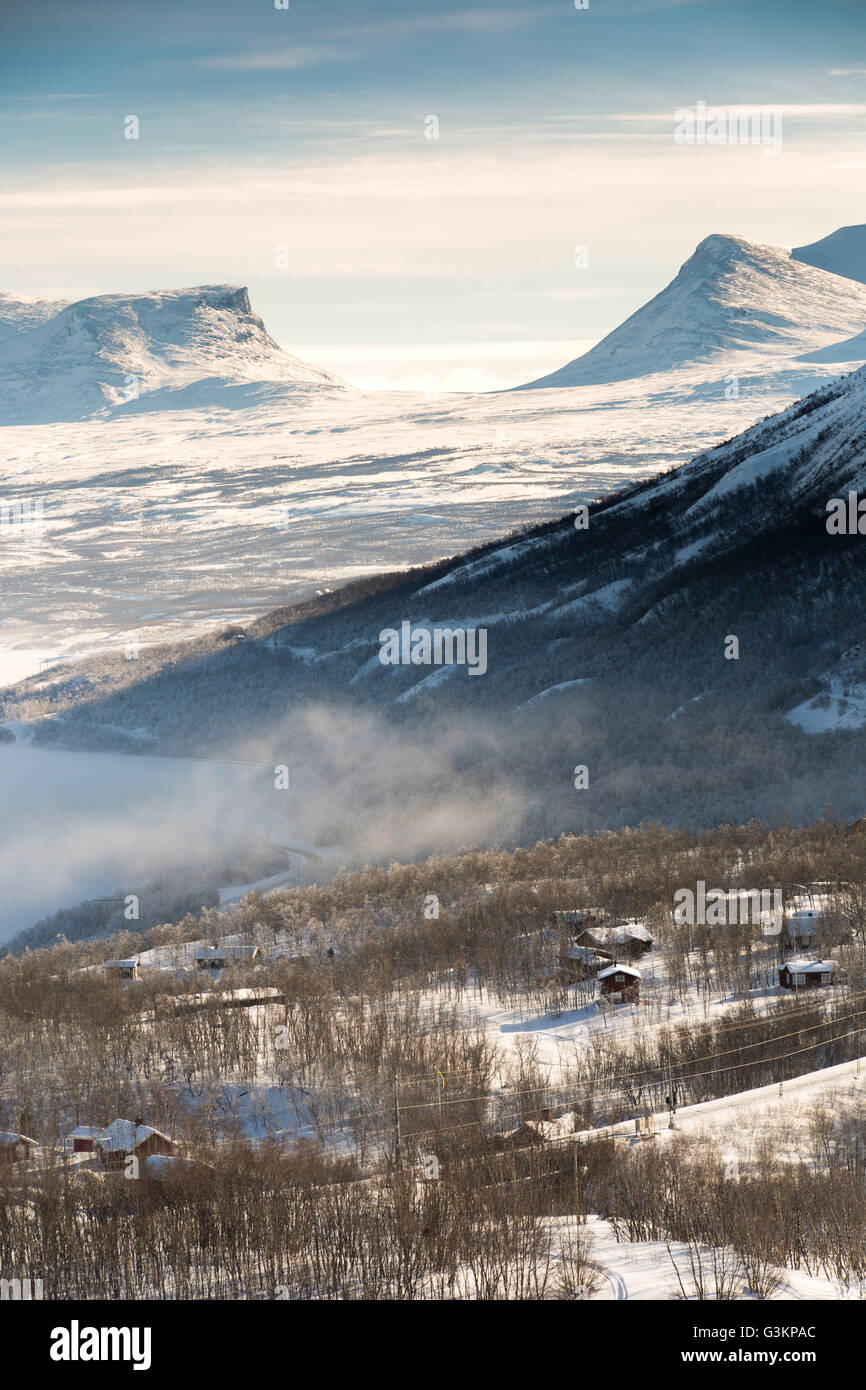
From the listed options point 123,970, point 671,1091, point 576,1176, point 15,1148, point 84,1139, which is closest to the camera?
point 576,1176

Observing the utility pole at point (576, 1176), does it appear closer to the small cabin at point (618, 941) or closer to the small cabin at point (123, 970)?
the small cabin at point (618, 941)

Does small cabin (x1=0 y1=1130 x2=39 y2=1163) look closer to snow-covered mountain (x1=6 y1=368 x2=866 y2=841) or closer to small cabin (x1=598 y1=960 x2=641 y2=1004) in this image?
small cabin (x1=598 y1=960 x2=641 y2=1004)

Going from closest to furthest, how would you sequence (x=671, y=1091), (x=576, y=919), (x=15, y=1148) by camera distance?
(x=15, y=1148), (x=671, y=1091), (x=576, y=919)

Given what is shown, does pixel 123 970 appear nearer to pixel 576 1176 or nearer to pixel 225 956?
pixel 225 956

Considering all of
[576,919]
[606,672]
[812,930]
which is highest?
[606,672]

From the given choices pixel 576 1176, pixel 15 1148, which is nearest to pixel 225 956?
pixel 15 1148

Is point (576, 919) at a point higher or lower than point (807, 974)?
lower
